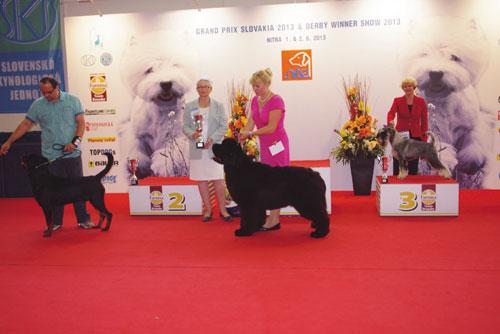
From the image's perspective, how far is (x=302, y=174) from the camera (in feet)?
14.7

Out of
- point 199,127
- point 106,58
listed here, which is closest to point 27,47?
point 106,58

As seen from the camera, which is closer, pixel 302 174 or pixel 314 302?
pixel 314 302

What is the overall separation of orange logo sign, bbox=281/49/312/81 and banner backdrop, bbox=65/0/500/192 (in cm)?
1

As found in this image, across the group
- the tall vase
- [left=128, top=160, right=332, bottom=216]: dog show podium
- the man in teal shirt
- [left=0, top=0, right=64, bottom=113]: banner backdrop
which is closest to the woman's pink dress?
[left=128, top=160, right=332, bottom=216]: dog show podium

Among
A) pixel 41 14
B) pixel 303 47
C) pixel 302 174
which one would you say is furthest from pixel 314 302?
pixel 41 14

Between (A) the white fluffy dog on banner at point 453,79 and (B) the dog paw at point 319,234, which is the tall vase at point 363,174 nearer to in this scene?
(A) the white fluffy dog on banner at point 453,79

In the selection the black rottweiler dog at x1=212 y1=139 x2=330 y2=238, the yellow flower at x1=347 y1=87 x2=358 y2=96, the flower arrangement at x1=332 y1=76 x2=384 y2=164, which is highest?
the yellow flower at x1=347 y1=87 x2=358 y2=96

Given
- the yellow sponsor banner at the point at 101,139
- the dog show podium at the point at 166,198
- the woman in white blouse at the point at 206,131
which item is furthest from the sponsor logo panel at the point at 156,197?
the yellow sponsor banner at the point at 101,139

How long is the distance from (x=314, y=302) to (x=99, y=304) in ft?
4.36

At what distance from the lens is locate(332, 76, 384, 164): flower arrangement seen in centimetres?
673

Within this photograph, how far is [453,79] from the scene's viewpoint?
6922mm

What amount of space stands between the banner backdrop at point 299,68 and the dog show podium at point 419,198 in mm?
1878

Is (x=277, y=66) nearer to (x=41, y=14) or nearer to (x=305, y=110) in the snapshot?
(x=305, y=110)

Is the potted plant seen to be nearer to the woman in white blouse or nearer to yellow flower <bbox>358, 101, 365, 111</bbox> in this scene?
yellow flower <bbox>358, 101, 365, 111</bbox>
